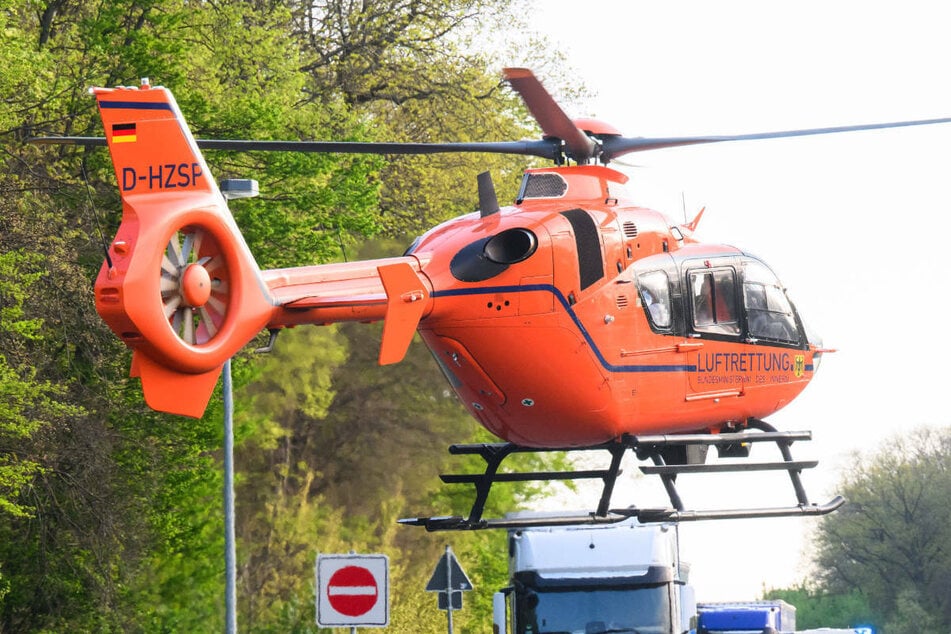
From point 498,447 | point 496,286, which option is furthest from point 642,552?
point 496,286

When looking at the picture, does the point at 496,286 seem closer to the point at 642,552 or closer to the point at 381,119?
the point at 642,552

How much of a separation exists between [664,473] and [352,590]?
369cm

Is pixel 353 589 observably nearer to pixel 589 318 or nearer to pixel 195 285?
pixel 589 318

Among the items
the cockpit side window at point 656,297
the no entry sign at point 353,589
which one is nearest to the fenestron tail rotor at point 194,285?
the cockpit side window at point 656,297

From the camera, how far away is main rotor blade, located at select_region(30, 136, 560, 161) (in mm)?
15484

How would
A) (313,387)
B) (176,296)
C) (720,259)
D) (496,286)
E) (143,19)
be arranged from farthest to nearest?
(313,387) → (143,19) → (720,259) → (496,286) → (176,296)

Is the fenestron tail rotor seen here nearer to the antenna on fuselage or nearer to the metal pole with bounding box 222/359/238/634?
the antenna on fuselage

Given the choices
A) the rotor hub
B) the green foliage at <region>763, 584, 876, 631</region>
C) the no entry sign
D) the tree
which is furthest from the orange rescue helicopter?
the tree

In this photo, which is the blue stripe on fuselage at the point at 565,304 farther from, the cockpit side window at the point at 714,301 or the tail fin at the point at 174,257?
the tail fin at the point at 174,257

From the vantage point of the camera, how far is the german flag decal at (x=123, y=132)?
14258 mm

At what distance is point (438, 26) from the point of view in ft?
145

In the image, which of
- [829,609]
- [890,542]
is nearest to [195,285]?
[829,609]

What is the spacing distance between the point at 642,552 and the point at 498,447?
4514mm

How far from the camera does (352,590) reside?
19031 millimetres
